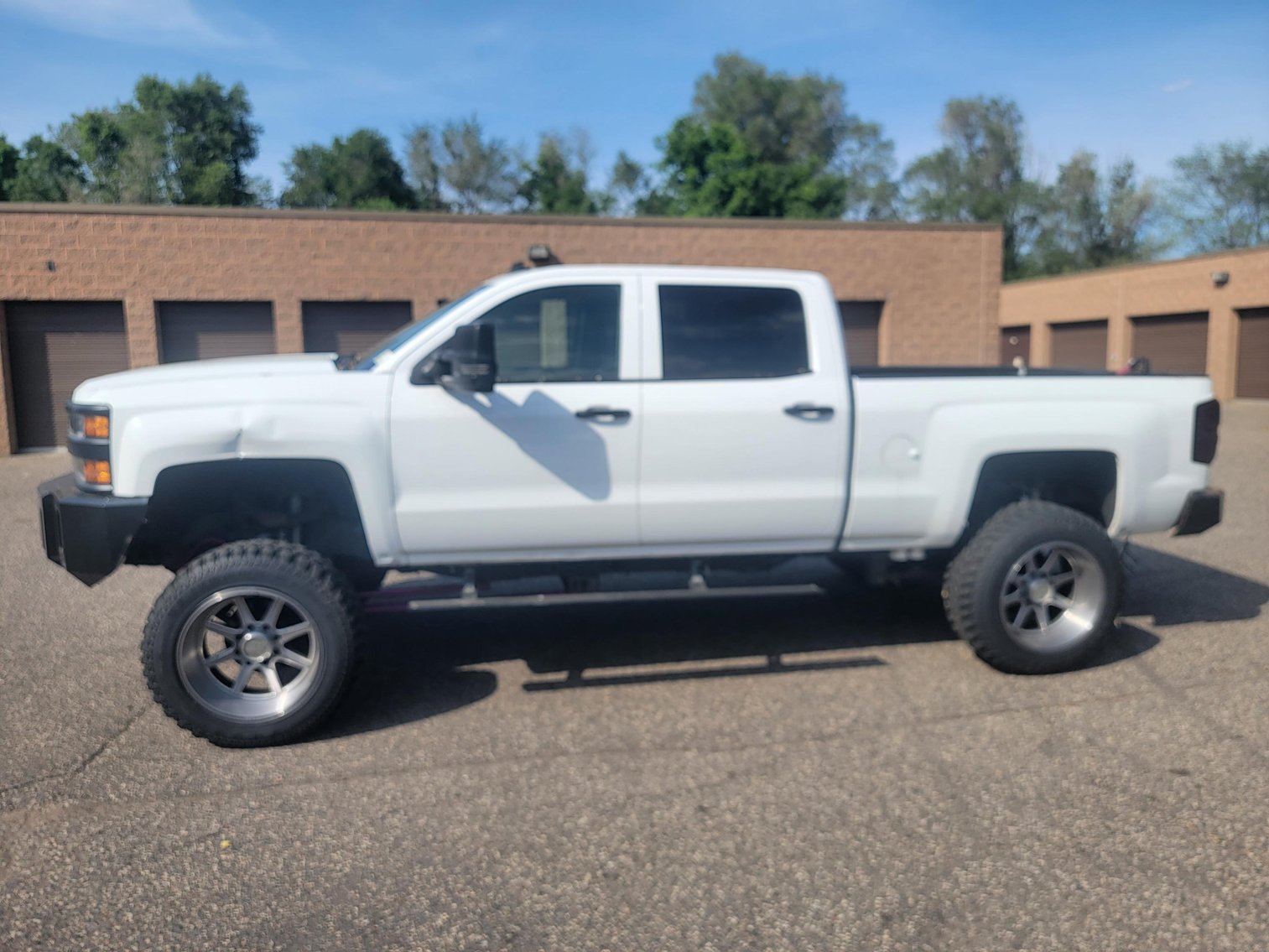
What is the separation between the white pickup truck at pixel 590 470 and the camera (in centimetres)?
439

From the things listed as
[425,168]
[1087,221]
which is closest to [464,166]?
[425,168]

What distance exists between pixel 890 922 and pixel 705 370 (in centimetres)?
268

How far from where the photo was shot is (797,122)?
69.3 m

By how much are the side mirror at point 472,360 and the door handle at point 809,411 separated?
142 cm

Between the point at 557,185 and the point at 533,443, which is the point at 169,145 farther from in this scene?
the point at 533,443

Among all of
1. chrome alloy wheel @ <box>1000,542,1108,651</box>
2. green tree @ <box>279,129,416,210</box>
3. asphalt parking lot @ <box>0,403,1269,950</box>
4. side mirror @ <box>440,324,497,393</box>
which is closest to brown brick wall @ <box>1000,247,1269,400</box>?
chrome alloy wheel @ <box>1000,542,1108,651</box>

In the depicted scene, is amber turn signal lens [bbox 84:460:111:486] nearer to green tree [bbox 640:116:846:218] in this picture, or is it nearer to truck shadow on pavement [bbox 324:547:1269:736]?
truck shadow on pavement [bbox 324:547:1269:736]

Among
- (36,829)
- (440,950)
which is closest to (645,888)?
(440,950)

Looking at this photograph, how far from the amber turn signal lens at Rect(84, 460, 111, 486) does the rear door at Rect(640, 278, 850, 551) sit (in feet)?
7.64

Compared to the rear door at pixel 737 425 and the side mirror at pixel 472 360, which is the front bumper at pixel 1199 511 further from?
the side mirror at pixel 472 360

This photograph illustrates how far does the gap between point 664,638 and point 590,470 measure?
5.06 ft

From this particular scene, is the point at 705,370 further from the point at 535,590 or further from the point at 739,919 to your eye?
the point at 739,919

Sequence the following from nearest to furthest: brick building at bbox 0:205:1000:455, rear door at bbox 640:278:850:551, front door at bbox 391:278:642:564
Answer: front door at bbox 391:278:642:564 < rear door at bbox 640:278:850:551 < brick building at bbox 0:205:1000:455

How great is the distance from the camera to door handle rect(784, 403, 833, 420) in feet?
16.0
